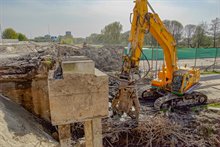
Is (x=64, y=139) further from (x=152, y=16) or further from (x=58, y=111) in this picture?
(x=152, y=16)

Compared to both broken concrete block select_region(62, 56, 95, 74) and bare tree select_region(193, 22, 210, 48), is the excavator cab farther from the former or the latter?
bare tree select_region(193, 22, 210, 48)

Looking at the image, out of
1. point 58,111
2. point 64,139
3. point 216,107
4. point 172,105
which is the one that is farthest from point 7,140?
point 216,107

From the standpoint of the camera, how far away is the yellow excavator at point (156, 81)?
5867 millimetres

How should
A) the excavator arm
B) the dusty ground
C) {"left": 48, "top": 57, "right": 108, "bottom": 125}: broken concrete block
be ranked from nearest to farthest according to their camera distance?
{"left": 48, "top": 57, "right": 108, "bottom": 125}: broken concrete block < the dusty ground < the excavator arm

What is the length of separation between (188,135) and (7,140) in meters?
5.05

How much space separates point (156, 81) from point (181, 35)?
35.0 meters

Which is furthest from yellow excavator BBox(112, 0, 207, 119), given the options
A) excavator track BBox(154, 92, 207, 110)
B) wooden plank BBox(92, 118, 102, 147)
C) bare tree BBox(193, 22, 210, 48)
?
bare tree BBox(193, 22, 210, 48)

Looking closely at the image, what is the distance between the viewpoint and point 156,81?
838 cm

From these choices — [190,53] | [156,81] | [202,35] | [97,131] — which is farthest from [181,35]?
[97,131]

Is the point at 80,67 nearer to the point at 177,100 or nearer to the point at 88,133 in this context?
the point at 88,133

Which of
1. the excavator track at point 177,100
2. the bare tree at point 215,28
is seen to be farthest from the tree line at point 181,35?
the excavator track at point 177,100

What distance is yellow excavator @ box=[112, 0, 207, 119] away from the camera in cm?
587

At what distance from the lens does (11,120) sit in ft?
12.7

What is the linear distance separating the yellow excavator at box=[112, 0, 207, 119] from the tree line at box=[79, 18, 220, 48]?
18329mm
